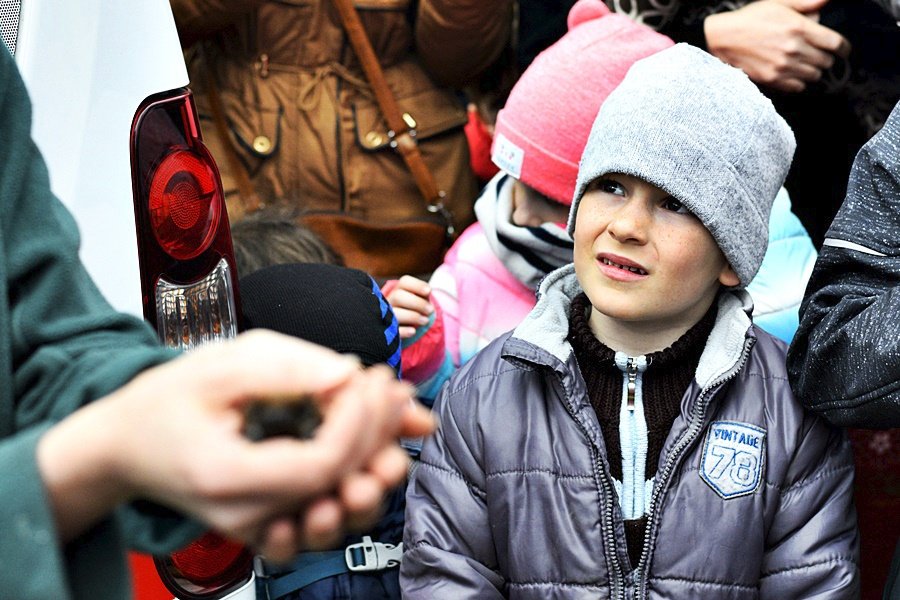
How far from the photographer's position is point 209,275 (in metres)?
1.79

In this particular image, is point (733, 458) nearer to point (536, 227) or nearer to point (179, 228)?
point (536, 227)

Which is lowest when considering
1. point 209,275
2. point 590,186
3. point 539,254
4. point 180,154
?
point 539,254

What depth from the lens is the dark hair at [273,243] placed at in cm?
294

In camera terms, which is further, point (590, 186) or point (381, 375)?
point (590, 186)

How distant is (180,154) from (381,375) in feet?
3.38

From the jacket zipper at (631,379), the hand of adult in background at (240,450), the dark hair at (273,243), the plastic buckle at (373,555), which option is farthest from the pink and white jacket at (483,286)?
the hand of adult in background at (240,450)

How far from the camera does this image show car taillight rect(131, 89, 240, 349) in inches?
67.0

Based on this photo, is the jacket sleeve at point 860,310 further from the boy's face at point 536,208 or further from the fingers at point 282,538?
the fingers at point 282,538

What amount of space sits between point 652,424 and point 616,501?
0.59 ft

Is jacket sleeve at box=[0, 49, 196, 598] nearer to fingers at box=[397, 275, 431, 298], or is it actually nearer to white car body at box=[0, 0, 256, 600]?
white car body at box=[0, 0, 256, 600]

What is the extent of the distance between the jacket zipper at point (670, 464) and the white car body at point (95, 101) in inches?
32.4

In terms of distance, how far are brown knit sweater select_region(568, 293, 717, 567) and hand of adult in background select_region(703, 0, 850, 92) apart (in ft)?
3.08

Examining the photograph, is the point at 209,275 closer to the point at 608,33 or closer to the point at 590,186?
the point at 590,186

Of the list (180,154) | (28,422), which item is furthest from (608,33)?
(28,422)
